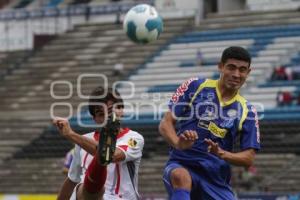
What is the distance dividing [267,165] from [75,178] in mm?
12556

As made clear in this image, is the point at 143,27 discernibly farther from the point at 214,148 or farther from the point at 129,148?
the point at 214,148

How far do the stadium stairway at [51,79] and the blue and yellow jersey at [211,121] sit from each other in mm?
15680

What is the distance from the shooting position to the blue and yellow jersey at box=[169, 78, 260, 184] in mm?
7719

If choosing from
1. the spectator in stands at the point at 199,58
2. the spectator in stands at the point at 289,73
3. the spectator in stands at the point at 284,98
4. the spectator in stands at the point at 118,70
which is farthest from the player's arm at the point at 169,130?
the spectator in stands at the point at 118,70

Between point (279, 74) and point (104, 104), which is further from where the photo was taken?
point (279, 74)

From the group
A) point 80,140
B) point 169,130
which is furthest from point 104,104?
point 169,130

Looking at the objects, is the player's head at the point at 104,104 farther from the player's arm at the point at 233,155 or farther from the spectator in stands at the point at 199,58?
the spectator in stands at the point at 199,58

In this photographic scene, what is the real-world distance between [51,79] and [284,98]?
359 inches

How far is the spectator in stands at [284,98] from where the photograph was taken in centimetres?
2264

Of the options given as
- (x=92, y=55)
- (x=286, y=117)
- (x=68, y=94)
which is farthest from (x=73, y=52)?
(x=286, y=117)

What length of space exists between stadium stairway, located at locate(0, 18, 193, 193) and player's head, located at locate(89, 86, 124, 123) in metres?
15.4

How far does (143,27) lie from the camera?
507 inches

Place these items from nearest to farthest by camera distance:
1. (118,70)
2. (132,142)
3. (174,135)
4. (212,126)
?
(174,135), (212,126), (132,142), (118,70)

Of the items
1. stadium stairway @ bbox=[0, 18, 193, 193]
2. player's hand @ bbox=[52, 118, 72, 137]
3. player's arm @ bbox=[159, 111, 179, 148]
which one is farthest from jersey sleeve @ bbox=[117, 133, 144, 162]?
stadium stairway @ bbox=[0, 18, 193, 193]
